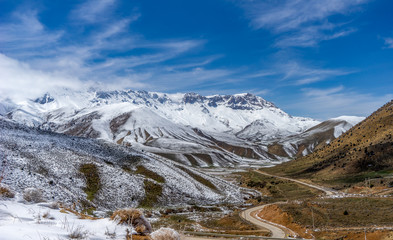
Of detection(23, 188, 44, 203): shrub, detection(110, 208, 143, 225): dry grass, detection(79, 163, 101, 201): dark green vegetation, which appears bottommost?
detection(79, 163, 101, 201): dark green vegetation

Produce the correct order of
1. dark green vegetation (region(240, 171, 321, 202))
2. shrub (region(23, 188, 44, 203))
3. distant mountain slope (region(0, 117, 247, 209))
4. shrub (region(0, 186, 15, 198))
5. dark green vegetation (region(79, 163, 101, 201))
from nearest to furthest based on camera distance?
shrub (region(0, 186, 15, 198)) → shrub (region(23, 188, 44, 203)) → distant mountain slope (region(0, 117, 247, 209)) → dark green vegetation (region(79, 163, 101, 201)) → dark green vegetation (region(240, 171, 321, 202))

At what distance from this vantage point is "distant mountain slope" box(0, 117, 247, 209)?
4306 cm

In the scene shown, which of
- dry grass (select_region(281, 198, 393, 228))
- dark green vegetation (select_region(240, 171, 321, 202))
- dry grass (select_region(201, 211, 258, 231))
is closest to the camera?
dry grass (select_region(281, 198, 393, 228))

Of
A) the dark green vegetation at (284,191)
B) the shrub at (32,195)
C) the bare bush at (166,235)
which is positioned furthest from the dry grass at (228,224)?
the bare bush at (166,235)

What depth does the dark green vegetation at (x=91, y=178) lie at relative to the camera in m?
49.1

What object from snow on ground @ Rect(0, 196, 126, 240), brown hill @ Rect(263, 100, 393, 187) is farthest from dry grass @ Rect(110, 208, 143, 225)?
brown hill @ Rect(263, 100, 393, 187)

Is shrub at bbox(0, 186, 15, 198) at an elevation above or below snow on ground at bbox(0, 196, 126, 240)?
above

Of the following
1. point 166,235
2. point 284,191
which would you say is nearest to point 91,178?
point 166,235

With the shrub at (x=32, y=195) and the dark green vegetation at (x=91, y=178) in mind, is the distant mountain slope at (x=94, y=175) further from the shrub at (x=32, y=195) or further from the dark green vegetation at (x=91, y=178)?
the shrub at (x=32, y=195)

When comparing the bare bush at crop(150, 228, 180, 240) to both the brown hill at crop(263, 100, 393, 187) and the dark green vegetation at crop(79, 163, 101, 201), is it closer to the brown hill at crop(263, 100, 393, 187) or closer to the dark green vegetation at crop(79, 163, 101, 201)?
the dark green vegetation at crop(79, 163, 101, 201)

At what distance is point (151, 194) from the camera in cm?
5819

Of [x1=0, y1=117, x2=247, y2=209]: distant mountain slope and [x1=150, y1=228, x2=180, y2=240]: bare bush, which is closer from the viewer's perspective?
[x1=150, y1=228, x2=180, y2=240]: bare bush

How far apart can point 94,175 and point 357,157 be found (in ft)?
313

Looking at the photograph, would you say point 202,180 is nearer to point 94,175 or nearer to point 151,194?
point 151,194
